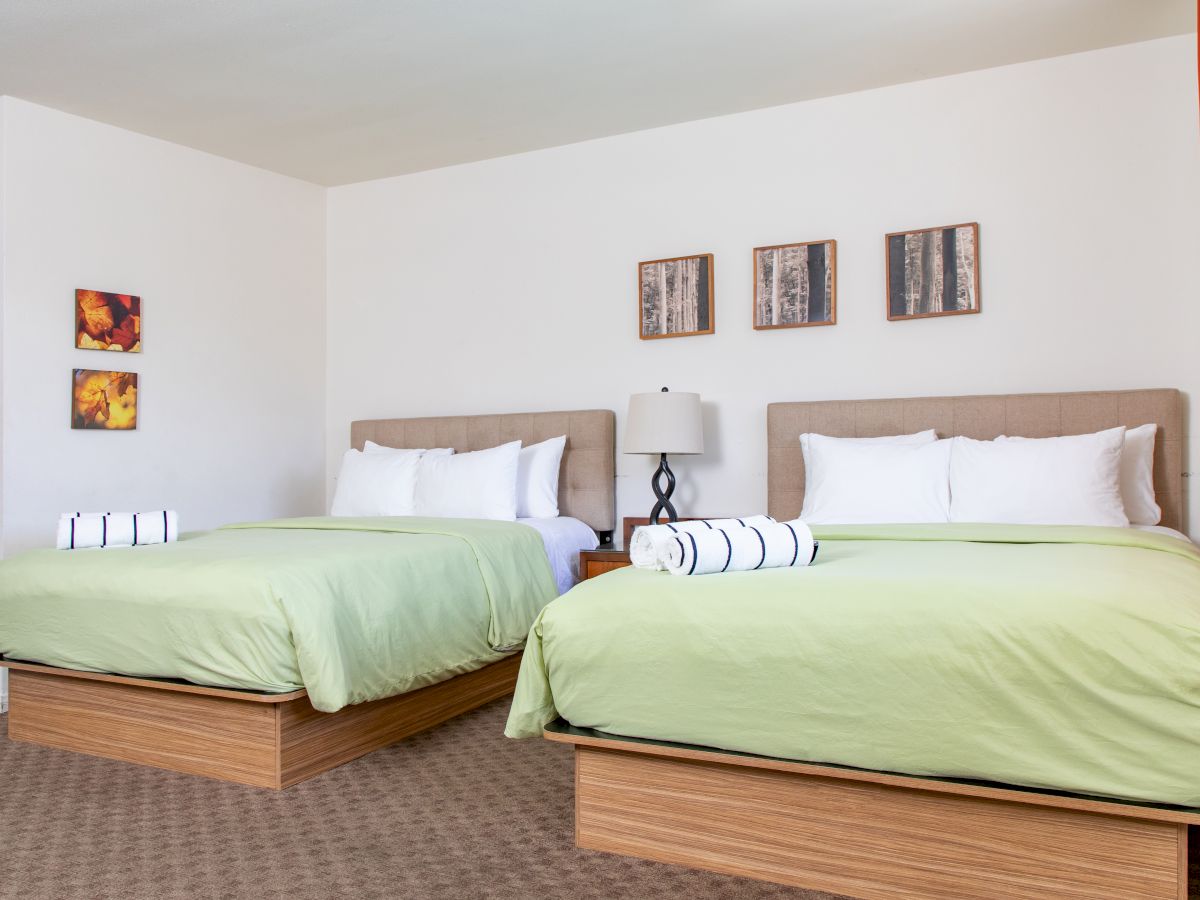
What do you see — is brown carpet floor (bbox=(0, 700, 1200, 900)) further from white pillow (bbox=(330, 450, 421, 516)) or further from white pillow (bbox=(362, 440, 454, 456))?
white pillow (bbox=(362, 440, 454, 456))

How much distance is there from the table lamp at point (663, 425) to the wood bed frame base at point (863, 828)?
1957mm

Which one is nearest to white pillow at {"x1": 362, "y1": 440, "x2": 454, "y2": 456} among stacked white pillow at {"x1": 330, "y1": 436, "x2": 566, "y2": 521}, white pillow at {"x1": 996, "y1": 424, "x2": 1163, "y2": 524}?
stacked white pillow at {"x1": 330, "y1": 436, "x2": 566, "y2": 521}

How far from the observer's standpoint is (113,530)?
3490 mm

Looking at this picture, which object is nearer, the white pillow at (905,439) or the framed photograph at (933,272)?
the white pillow at (905,439)

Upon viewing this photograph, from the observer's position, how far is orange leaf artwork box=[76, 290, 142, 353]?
4293 mm

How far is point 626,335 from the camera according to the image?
473cm

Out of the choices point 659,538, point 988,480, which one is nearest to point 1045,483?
point 988,480

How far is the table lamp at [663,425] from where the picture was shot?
4.14m

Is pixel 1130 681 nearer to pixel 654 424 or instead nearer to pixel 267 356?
pixel 654 424

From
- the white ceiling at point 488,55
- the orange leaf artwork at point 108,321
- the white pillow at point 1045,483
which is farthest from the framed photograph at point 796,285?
the orange leaf artwork at point 108,321

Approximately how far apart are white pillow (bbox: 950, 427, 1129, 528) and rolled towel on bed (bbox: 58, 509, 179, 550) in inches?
113

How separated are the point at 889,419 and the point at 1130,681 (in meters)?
2.30

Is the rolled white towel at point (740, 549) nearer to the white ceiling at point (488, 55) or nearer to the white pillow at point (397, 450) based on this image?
the white ceiling at point (488, 55)

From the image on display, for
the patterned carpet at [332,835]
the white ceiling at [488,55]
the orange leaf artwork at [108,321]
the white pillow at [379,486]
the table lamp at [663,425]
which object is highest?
the white ceiling at [488,55]
